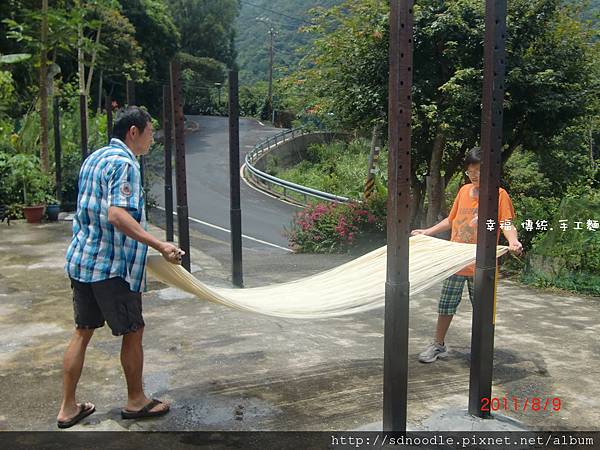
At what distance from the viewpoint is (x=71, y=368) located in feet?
10.0

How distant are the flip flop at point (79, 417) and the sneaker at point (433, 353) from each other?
202 centimetres

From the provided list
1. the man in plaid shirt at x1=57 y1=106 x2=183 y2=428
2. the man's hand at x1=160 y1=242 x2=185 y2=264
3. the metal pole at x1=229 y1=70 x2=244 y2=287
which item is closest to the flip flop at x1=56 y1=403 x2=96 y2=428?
the man in plaid shirt at x1=57 y1=106 x2=183 y2=428

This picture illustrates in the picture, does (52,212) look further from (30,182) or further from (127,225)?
(127,225)

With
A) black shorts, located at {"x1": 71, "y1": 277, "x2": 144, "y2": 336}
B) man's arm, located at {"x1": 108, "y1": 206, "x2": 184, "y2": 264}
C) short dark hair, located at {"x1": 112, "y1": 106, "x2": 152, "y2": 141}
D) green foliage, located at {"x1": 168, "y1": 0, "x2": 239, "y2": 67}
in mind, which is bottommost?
black shorts, located at {"x1": 71, "y1": 277, "x2": 144, "y2": 336}

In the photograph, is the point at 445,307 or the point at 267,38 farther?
the point at 267,38

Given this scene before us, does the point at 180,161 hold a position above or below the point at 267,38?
below

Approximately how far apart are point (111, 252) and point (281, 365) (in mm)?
1459

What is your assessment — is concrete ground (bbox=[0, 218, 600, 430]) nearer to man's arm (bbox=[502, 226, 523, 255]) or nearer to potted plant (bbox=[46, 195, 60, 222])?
man's arm (bbox=[502, 226, 523, 255])

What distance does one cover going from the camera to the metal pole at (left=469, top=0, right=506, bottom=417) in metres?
2.95

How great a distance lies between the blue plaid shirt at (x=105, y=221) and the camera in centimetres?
294

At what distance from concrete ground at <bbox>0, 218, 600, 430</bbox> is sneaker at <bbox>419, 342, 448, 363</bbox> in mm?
49

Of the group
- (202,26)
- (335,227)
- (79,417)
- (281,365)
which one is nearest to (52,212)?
(335,227)

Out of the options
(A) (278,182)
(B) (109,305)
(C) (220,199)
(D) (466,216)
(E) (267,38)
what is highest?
(E) (267,38)

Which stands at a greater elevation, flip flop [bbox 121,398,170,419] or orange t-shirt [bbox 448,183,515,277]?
orange t-shirt [bbox 448,183,515,277]
